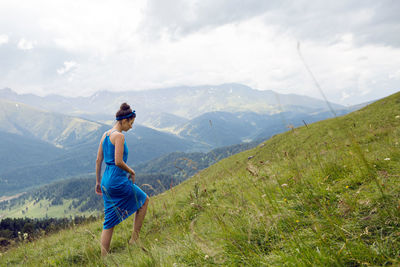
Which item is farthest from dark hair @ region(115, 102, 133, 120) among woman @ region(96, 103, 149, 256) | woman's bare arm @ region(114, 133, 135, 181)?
woman's bare arm @ region(114, 133, 135, 181)

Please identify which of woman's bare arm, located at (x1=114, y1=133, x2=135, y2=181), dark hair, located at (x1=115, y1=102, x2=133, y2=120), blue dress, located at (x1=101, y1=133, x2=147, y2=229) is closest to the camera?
woman's bare arm, located at (x1=114, y1=133, x2=135, y2=181)

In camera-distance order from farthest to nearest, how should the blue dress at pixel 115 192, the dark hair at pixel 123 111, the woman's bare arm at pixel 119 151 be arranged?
the dark hair at pixel 123 111
the blue dress at pixel 115 192
the woman's bare arm at pixel 119 151

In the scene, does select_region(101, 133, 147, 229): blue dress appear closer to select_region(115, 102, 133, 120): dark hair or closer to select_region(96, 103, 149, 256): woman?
select_region(96, 103, 149, 256): woman

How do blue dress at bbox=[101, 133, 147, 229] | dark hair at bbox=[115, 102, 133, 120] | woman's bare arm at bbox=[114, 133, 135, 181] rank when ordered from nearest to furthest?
woman's bare arm at bbox=[114, 133, 135, 181]
blue dress at bbox=[101, 133, 147, 229]
dark hair at bbox=[115, 102, 133, 120]

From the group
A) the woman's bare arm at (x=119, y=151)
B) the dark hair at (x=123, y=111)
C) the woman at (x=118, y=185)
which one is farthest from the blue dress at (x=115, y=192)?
the dark hair at (x=123, y=111)

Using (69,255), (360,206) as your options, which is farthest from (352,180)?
(69,255)

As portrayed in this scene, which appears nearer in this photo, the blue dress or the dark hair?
the blue dress

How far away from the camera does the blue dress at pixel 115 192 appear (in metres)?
5.69

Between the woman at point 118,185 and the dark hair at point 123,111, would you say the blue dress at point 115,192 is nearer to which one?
the woman at point 118,185

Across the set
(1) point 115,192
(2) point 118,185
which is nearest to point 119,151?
(2) point 118,185

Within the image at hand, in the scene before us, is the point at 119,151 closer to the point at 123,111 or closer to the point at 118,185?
the point at 118,185

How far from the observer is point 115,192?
5.78 meters

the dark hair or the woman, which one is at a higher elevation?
the dark hair

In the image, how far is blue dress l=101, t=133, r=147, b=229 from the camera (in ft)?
18.7
